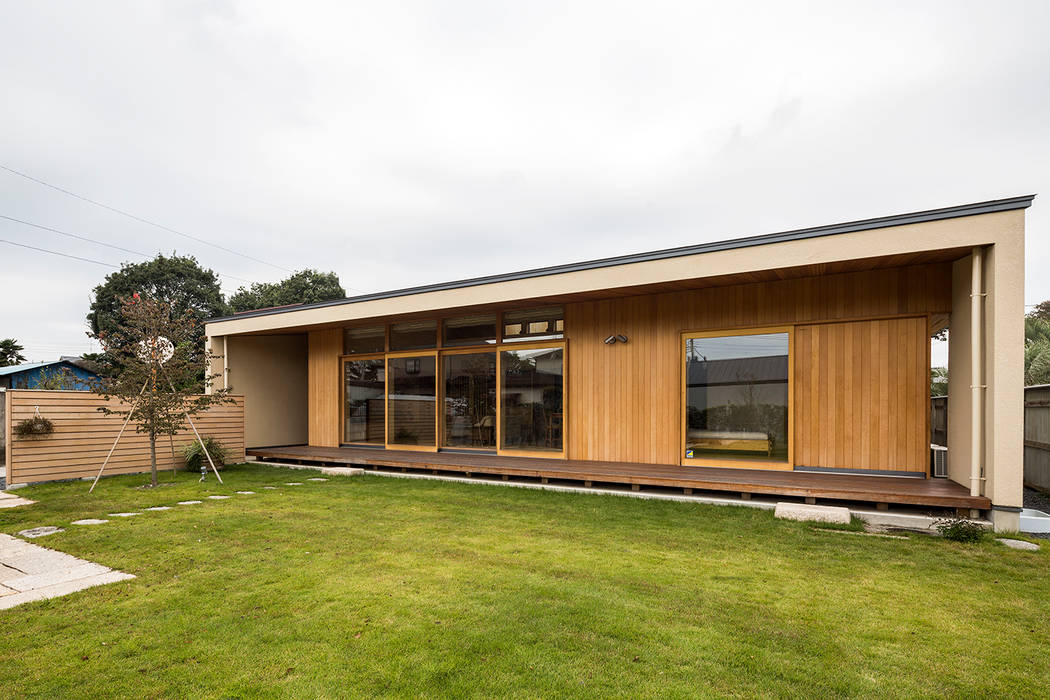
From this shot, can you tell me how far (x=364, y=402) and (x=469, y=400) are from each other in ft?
8.15

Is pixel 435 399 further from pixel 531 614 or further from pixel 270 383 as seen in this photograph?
pixel 531 614

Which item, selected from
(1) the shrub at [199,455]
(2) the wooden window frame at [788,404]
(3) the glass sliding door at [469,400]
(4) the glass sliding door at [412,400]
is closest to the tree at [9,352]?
(1) the shrub at [199,455]

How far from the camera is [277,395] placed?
11.3 m

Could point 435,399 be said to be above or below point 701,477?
above

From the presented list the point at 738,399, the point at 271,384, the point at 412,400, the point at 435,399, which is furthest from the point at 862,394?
the point at 271,384

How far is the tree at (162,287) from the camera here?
2719cm

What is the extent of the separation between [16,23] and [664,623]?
49.1 feet

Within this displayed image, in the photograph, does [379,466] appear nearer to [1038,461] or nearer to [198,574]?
[198,574]

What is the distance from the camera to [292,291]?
101ft

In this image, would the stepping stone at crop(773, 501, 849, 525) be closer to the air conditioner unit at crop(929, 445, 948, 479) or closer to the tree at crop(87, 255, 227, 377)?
the air conditioner unit at crop(929, 445, 948, 479)

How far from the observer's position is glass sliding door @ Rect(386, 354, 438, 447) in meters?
9.17

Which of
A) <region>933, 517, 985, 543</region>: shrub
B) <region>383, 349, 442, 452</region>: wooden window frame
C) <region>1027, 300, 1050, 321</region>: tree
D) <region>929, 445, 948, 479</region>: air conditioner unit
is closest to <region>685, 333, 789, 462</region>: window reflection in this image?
<region>933, 517, 985, 543</region>: shrub

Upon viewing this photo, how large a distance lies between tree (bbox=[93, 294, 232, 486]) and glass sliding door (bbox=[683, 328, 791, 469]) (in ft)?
21.6

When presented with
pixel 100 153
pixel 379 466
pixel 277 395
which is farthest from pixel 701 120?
pixel 100 153
